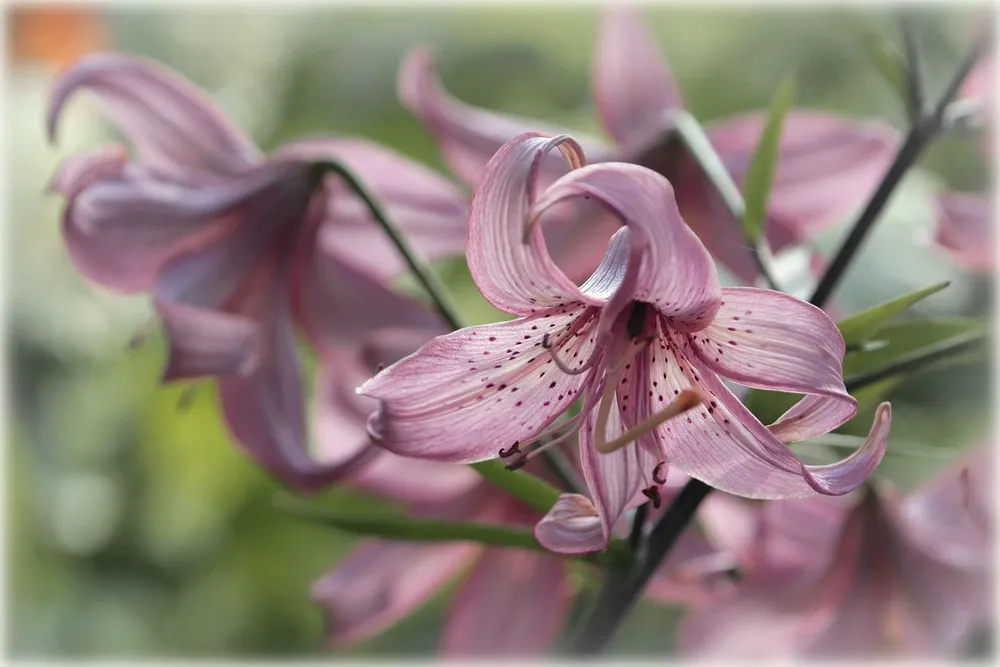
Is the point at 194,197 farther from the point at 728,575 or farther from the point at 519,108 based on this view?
the point at 519,108

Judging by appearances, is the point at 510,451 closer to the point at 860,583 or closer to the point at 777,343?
the point at 777,343

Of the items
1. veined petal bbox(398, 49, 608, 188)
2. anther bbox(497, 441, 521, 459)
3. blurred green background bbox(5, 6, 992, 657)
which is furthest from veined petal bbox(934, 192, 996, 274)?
blurred green background bbox(5, 6, 992, 657)

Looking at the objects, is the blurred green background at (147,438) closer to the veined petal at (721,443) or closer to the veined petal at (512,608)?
the veined petal at (512,608)

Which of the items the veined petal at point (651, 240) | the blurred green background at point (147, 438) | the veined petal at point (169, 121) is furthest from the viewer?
the blurred green background at point (147, 438)

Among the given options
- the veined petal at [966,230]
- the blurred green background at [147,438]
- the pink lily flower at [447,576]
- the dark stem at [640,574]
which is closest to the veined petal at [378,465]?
the pink lily flower at [447,576]

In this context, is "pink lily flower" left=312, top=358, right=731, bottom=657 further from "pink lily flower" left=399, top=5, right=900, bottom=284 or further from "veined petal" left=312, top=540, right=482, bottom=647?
"pink lily flower" left=399, top=5, right=900, bottom=284

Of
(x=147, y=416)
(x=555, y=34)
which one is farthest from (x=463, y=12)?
(x=147, y=416)
